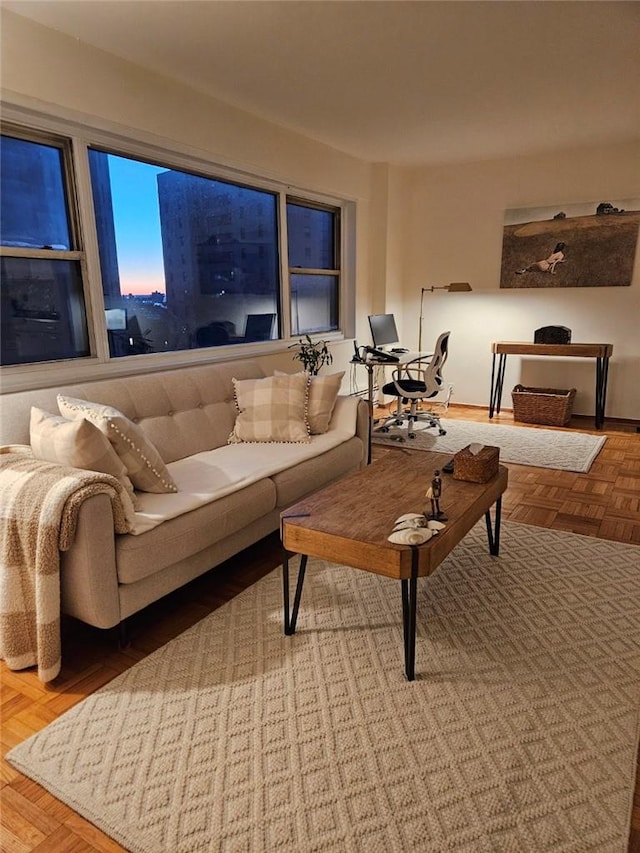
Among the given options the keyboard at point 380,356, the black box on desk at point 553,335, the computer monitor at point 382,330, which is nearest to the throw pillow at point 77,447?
the keyboard at point 380,356

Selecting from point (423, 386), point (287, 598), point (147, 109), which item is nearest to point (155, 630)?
point (287, 598)

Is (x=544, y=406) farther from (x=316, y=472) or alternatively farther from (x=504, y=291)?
(x=316, y=472)

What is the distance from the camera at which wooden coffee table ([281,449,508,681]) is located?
67.6 inches

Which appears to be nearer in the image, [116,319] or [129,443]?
[129,443]

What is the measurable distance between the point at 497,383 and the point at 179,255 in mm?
3465

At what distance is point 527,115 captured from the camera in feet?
13.0

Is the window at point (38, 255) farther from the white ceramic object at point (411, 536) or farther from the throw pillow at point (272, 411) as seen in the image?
the white ceramic object at point (411, 536)

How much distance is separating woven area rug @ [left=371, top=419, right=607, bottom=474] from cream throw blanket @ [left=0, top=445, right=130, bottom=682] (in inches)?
119

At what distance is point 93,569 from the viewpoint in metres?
1.76

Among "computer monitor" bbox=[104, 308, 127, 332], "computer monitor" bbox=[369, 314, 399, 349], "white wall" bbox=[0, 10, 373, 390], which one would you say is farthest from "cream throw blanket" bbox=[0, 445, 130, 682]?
"computer monitor" bbox=[369, 314, 399, 349]

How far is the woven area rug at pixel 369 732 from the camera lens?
1294mm

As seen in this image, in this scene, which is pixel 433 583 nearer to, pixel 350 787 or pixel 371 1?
pixel 350 787

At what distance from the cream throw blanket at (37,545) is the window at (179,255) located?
155 cm

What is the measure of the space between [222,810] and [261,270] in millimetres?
3786
